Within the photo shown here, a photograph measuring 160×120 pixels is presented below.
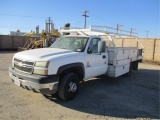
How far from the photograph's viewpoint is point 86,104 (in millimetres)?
5191

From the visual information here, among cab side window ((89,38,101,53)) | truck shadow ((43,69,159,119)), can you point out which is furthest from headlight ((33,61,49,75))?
cab side window ((89,38,101,53))

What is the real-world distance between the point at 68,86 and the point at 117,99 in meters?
1.62

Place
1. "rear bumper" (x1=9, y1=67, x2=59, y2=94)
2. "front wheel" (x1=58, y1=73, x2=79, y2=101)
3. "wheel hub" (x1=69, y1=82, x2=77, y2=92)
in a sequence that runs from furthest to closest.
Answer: "wheel hub" (x1=69, y1=82, x2=77, y2=92)
"front wheel" (x1=58, y1=73, x2=79, y2=101)
"rear bumper" (x1=9, y1=67, x2=59, y2=94)

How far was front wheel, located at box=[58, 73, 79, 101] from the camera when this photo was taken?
5066 millimetres

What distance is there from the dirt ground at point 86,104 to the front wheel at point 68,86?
183 millimetres

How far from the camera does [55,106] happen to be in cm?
495

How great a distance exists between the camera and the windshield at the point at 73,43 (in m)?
5.95

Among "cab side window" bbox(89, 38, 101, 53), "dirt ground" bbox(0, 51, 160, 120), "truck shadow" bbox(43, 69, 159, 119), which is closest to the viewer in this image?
"dirt ground" bbox(0, 51, 160, 120)

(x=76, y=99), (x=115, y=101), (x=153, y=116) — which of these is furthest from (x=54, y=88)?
(x=153, y=116)

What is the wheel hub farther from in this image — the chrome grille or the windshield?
the chrome grille

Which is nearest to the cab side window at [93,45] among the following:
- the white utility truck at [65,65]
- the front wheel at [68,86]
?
the white utility truck at [65,65]

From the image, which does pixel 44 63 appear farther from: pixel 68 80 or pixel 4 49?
pixel 4 49

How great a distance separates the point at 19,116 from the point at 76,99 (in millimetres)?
1791

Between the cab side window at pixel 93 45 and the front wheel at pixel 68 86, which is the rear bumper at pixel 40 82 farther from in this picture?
the cab side window at pixel 93 45
